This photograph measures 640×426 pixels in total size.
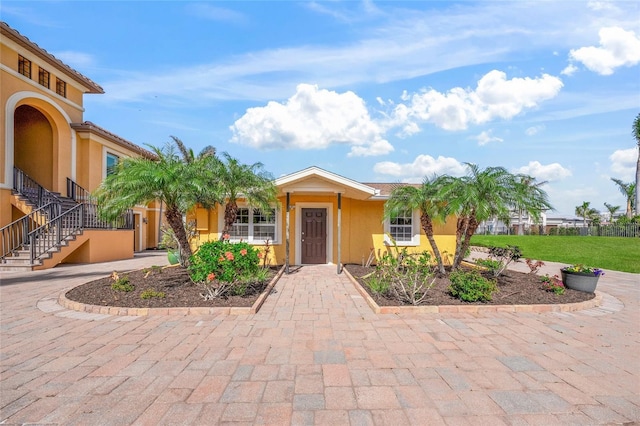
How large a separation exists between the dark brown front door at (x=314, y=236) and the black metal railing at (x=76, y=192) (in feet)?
35.3

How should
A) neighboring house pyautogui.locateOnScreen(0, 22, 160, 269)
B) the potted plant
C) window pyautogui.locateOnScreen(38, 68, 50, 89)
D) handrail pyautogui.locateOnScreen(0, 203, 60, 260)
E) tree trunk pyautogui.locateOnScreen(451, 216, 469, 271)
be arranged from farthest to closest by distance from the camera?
window pyautogui.locateOnScreen(38, 68, 50, 89) → neighboring house pyautogui.locateOnScreen(0, 22, 160, 269) → handrail pyautogui.locateOnScreen(0, 203, 60, 260) → tree trunk pyautogui.locateOnScreen(451, 216, 469, 271) → the potted plant

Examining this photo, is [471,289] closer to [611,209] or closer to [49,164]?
[49,164]

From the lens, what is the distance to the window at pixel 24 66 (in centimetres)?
1280

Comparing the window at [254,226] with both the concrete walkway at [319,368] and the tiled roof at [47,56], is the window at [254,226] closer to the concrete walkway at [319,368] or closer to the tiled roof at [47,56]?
the concrete walkway at [319,368]

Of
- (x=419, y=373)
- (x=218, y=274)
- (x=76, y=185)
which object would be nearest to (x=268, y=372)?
(x=419, y=373)

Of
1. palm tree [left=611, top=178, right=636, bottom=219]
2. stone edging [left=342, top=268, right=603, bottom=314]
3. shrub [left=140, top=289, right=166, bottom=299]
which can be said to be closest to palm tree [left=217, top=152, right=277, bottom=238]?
shrub [left=140, top=289, right=166, bottom=299]

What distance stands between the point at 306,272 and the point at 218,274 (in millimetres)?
4622

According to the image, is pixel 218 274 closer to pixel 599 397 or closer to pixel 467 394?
pixel 467 394

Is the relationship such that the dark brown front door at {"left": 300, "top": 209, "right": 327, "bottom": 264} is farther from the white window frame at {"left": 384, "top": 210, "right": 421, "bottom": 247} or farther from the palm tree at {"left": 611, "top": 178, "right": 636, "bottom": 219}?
the palm tree at {"left": 611, "top": 178, "right": 636, "bottom": 219}

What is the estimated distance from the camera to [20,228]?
1207 cm

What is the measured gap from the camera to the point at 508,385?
10.5 feet

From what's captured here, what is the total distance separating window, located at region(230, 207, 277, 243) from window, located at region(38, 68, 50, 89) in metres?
11.2

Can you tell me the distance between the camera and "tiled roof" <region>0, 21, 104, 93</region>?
11.7m

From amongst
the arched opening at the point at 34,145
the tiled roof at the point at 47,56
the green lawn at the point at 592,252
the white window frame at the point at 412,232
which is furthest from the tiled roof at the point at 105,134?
the green lawn at the point at 592,252
